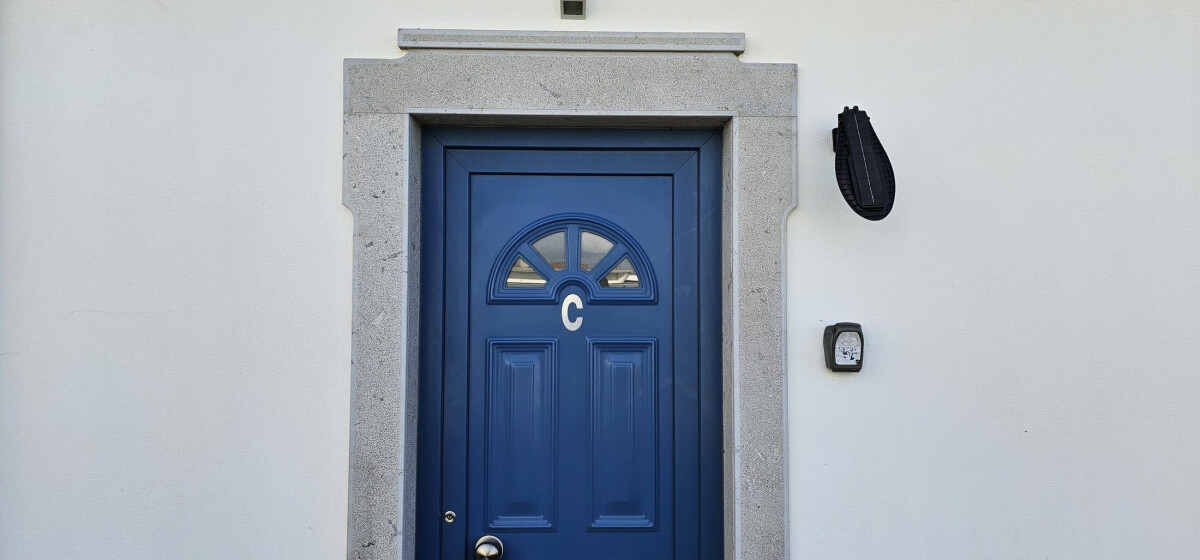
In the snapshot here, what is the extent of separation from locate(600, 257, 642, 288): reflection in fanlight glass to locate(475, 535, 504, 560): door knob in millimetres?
952

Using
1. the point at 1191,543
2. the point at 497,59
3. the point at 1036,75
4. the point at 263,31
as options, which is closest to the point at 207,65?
the point at 263,31

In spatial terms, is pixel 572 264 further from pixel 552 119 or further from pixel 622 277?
pixel 552 119

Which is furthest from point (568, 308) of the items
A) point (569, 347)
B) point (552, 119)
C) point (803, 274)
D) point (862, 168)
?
point (862, 168)

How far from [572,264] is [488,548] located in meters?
1.01

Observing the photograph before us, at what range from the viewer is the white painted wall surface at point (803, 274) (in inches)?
93.5

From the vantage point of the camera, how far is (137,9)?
2445mm

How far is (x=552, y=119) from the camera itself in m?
2.47

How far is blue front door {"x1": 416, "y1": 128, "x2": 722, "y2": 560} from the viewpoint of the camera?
252 centimetres

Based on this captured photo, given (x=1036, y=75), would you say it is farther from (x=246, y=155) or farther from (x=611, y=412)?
(x=246, y=155)

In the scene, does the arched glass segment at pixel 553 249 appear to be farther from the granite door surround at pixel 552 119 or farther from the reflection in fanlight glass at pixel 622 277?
the granite door surround at pixel 552 119

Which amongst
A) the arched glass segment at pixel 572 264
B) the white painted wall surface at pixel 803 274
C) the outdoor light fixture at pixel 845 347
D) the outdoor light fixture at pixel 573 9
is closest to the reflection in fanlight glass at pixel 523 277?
the arched glass segment at pixel 572 264

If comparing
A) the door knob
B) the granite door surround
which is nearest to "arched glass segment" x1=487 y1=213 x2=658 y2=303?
the granite door surround

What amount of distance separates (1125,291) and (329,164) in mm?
2699

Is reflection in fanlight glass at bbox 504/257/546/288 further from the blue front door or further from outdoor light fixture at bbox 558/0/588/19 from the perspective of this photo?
outdoor light fixture at bbox 558/0/588/19
